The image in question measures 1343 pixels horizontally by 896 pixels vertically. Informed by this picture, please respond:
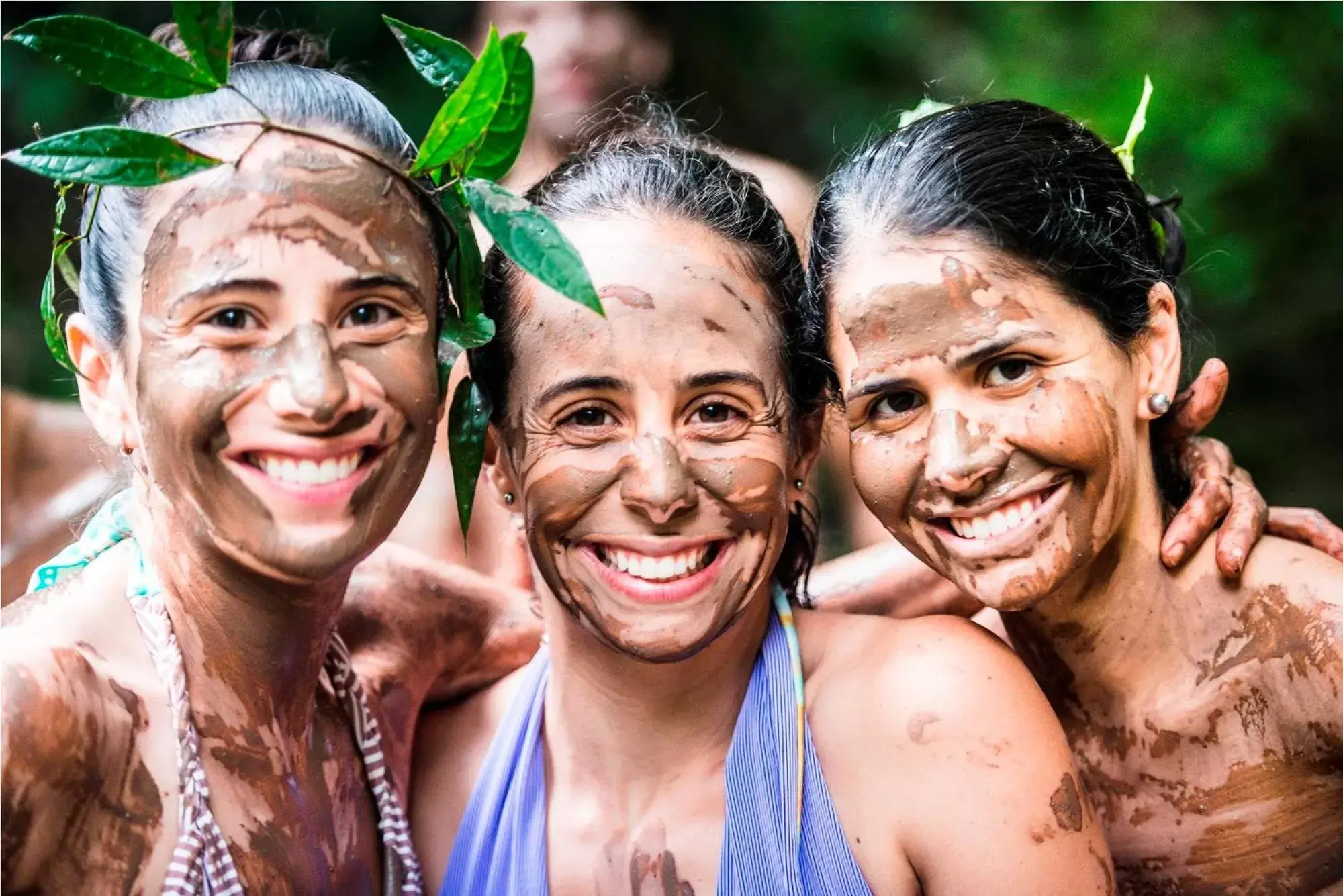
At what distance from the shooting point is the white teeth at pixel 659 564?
2.34 m

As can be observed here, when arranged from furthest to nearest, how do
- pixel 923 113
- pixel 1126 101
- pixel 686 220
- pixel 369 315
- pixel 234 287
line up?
pixel 1126 101
pixel 923 113
pixel 686 220
pixel 369 315
pixel 234 287

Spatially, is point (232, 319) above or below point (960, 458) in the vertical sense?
above

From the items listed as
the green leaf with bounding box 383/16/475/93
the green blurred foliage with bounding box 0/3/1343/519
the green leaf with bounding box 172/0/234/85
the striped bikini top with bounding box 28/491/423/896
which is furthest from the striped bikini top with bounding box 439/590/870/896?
the green blurred foliage with bounding box 0/3/1343/519

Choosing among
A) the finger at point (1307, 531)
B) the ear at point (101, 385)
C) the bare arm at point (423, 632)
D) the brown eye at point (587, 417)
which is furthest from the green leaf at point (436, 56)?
the finger at point (1307, 531)

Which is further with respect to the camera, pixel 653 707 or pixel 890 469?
pixel 653 707

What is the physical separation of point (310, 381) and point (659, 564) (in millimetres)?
608

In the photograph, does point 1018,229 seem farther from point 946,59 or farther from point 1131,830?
point 946,59

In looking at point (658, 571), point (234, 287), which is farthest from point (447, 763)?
point (234, 287)

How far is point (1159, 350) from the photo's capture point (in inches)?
102

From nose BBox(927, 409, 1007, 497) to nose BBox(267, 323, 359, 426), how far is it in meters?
0.90

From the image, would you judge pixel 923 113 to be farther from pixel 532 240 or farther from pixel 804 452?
pixel 532 240

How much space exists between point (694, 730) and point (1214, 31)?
3662 mm

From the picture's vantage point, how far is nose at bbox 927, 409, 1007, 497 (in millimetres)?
2354

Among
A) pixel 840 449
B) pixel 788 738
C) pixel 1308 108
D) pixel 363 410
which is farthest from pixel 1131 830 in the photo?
pixel 1308 108
